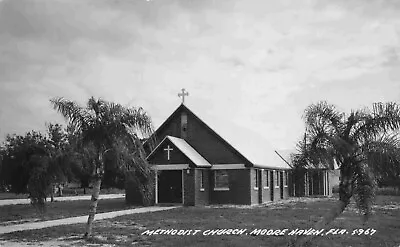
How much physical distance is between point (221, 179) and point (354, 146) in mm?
21051

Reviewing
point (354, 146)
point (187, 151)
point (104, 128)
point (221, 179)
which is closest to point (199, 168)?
point (187, 151)

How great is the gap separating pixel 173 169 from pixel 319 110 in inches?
755

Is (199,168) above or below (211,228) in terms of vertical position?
above

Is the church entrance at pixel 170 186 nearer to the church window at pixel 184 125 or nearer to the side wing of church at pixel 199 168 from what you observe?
the side wing of church at pixel 199 168

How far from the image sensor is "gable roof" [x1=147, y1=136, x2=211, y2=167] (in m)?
30.1

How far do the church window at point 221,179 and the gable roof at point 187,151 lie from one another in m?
0.90

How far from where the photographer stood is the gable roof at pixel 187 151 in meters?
30.1

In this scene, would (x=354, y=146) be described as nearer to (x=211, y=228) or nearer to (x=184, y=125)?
(x=211, y=228)

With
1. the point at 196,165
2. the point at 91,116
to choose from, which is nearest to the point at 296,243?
the point at 91,116

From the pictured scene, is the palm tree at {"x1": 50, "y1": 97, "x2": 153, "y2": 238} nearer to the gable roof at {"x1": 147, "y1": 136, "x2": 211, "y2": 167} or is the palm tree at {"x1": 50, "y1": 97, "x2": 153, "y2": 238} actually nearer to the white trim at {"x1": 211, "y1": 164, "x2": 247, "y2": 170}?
the gable roof at {"x1": 147, "y1": 136, "x2": 211, "y2": 167}

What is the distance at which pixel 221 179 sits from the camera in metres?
32.2

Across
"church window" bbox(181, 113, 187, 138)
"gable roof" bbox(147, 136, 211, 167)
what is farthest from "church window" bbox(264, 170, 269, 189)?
"church window" bbox(181, 113, 187, 138)

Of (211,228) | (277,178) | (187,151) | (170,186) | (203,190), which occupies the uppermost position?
(187,151)

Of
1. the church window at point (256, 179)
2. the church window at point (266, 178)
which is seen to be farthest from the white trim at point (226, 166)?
the church window at point (266, 178)
